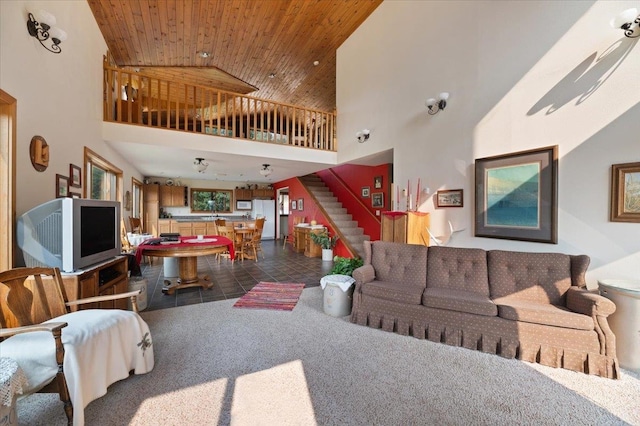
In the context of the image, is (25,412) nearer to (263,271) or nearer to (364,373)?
(364,373)

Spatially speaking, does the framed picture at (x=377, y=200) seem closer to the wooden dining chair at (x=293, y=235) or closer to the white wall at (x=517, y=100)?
the white wall at (x=517, y=100)

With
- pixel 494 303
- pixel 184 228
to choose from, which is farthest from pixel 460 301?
pixel 184 228

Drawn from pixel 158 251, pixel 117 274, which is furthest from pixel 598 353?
pixel 158 251

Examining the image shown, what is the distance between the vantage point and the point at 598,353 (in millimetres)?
2057

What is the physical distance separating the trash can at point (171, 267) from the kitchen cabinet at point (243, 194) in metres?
5.90

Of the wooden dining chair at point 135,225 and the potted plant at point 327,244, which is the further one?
the potted plant at point 327,244

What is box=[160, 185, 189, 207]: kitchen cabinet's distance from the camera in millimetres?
8938

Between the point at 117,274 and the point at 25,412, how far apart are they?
1278 mm

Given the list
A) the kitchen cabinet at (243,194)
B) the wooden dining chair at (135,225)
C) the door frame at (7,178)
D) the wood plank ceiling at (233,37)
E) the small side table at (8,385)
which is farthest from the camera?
the kitchen cabinet at (243,194)

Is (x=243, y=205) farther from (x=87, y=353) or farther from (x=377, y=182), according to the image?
(x=87, y=353)

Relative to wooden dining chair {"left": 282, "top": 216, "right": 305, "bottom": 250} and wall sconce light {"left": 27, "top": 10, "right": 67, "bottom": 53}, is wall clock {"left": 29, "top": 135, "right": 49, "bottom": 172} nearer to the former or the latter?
wall sconce light {"left": 27, "top": 10, "right": 67, "bottom": 53}

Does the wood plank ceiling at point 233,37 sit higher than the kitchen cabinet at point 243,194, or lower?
higher

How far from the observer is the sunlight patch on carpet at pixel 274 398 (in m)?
1.62

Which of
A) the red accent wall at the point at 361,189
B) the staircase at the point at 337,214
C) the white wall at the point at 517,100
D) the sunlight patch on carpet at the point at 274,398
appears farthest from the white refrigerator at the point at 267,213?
the sunlight patch on carpet at the point at 274,398
